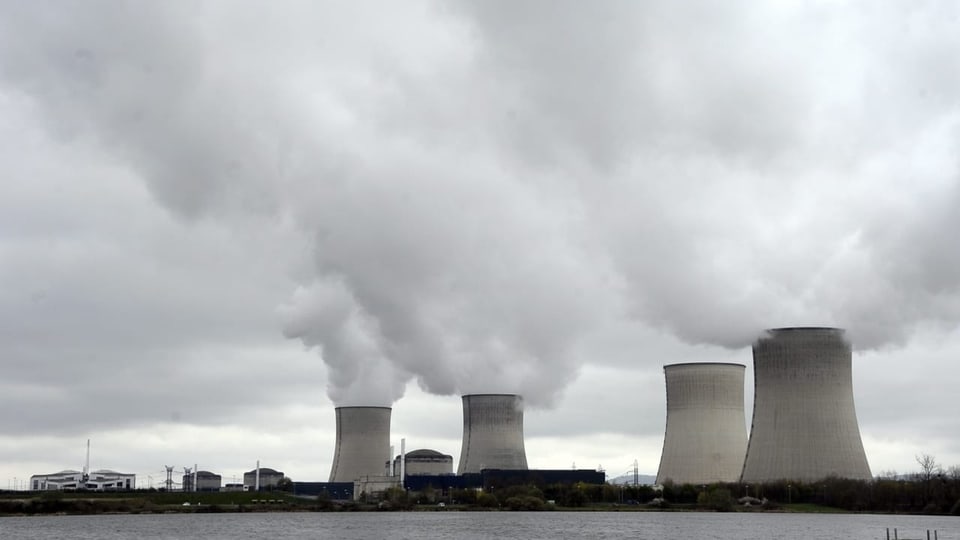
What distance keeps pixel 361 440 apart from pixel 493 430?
7.43 meters

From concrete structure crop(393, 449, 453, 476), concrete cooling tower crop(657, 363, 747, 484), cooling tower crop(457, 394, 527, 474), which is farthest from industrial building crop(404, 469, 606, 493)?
concrete cooling tower crop(657, 363, 747, 484)

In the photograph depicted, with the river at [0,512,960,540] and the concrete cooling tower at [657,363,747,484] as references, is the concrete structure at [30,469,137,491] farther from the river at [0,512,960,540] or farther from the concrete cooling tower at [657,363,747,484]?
the concrete cooling tower at [657,363,747,484]

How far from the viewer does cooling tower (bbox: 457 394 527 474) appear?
2399 inches

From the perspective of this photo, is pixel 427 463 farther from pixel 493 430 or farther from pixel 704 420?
pixel 704 420

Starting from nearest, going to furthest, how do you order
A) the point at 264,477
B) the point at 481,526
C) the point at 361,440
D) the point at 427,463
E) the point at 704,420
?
the point at 704,420
the point at 481,526
the point at 361,440
the point at 427,463
the point at 264,477

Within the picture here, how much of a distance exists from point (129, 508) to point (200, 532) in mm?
19105

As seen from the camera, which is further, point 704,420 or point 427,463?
point 427,463

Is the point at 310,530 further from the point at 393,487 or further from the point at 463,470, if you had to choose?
the point at 393,487

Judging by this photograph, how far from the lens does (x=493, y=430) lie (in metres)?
61.2

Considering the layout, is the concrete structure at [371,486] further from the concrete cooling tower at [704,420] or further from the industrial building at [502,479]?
the concrete cooling tower at [704,420]

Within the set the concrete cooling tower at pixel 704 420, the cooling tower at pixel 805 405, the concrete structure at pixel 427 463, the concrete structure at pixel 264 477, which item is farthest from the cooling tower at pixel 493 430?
the concrete structure at pixel 264 477

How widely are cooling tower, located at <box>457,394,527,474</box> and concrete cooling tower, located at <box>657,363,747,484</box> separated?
42.2 feet

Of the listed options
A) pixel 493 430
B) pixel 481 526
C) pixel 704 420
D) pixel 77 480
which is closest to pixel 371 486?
pixel 493 430

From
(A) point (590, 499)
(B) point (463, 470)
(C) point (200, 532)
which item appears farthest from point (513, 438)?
(C) point (200, 532)
